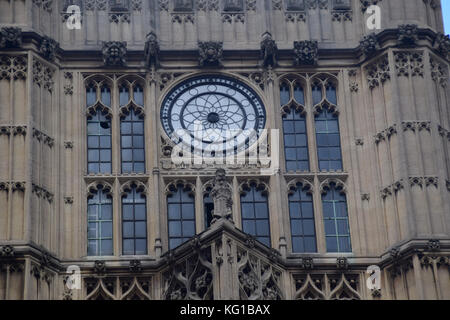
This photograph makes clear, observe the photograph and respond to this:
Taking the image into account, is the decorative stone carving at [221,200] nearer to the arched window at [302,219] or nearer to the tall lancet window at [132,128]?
the arched window at [302,219]

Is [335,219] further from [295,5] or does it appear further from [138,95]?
[295,5]

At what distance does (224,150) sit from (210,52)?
9.79ft

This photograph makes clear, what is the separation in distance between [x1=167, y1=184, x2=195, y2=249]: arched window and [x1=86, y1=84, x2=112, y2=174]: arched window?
6.80 ft

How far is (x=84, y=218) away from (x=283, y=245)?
570cm

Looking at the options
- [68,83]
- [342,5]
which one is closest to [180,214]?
[68,83]

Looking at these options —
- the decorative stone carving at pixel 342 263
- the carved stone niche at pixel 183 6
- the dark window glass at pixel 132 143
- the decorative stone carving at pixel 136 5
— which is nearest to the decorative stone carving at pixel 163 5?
the carved stone niche at pixel 183 6

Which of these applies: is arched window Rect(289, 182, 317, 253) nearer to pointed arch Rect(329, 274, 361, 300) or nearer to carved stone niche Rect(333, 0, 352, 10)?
pointed arch Rect(329, 274, 361, 300)

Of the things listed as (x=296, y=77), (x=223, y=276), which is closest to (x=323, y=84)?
(x=296, y=77)

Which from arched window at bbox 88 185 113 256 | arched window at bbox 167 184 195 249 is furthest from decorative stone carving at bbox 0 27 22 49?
arched window at bbox 167 184 195 249

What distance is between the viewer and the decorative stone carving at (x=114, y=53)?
5888 cm

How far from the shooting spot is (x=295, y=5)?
60.4 m
